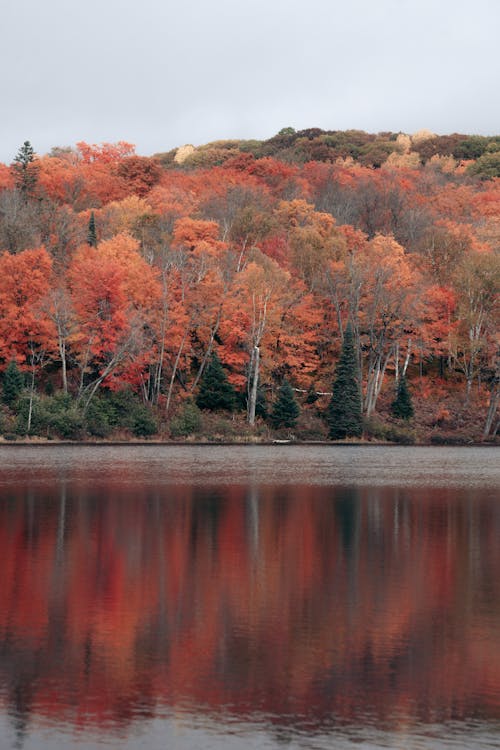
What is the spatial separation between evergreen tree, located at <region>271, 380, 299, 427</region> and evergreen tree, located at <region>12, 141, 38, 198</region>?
36541mm

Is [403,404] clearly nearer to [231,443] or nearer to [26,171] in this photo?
[231,443]

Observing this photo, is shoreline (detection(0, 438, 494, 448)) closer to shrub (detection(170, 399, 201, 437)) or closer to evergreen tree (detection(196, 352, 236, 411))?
shrub (detection(170, 399, 201, 437))

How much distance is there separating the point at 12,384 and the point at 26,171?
37.5 meters

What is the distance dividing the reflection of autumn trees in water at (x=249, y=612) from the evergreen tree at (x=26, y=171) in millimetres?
71486

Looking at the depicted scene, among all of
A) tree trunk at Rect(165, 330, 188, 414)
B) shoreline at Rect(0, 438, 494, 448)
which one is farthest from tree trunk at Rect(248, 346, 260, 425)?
tree trunk at Rect(165, 330, 188, 414)

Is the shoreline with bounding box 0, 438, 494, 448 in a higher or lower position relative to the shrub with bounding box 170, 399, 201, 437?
lower

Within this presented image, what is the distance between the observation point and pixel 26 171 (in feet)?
327

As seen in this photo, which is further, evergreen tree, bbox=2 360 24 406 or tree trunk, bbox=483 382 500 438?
tree trunk, bbox=483 382 500 438

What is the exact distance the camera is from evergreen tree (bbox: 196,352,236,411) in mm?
74562

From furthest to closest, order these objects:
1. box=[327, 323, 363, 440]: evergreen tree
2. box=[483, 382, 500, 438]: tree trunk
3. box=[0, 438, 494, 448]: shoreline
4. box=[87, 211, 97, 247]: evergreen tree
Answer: box=[87, 211, 97, 247]: evergreen tree
box=[483, 382, 500, 438]: tree trunk
box=[327, 323, 363, 440]: evergreen tree
box=[0, 438, 494, 448]: shoreline

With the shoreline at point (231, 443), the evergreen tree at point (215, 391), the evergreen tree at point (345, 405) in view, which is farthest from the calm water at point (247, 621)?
the evergreen tree at point (215, 391)

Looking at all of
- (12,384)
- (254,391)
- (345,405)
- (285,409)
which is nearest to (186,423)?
(254,391)

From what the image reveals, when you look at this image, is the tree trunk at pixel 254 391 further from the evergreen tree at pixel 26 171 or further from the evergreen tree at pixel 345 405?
the evergreen tree at pixel 26 171

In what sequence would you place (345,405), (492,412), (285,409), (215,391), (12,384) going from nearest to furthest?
(12,384) < (345,405) < (285,409) < (215,391) < (492,412)
